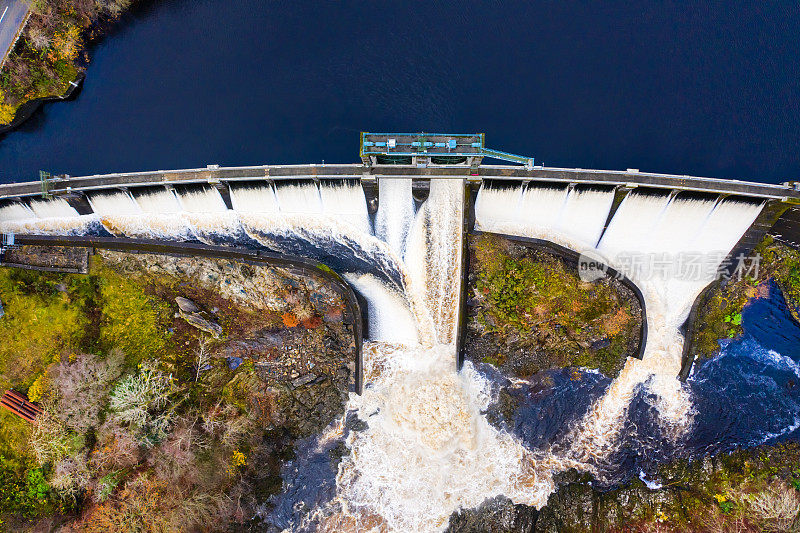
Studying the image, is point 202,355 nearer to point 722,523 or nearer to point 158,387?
point 158,387

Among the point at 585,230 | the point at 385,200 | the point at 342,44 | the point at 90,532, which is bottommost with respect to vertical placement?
the point at 90,532

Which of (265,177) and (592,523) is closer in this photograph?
(265,177)

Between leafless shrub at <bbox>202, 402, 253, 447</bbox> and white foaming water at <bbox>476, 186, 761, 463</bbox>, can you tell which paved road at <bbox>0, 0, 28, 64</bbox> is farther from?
white foaming water at <bbox>476, 186, 761, 463</bbox>

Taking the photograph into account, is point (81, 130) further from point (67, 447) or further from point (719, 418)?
point (719, 418)

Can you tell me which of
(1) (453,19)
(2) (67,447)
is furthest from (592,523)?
(1) (453,19)

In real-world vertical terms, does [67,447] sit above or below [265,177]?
below

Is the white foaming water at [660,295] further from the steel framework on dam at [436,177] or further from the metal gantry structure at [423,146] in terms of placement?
the metal gantry structure at [423,146]

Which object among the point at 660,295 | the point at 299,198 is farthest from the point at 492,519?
the point at 299,198
